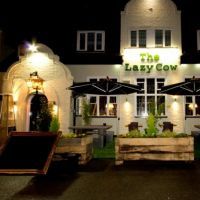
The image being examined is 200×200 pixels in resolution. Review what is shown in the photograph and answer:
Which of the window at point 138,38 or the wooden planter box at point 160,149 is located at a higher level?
the window at point 138,38

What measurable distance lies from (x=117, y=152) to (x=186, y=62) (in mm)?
10763

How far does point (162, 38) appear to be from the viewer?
19078 millimetres

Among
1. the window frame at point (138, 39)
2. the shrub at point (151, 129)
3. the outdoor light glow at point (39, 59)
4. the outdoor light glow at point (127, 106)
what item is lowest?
the shrub at point (151, 129)

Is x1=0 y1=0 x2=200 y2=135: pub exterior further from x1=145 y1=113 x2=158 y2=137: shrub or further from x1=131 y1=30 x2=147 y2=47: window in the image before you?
x1=145 y1=113 x2=158 y2=137: shrub

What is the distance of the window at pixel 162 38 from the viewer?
62.4 ft

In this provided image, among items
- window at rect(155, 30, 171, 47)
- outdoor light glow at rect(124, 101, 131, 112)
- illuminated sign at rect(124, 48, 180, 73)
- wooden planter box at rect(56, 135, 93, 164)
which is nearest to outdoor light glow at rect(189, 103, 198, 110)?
illuminated sign at rect(124, 48, 180, 73)

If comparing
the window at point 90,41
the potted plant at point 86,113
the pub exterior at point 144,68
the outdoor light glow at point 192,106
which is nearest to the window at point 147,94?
the pub exterior at point 144,68

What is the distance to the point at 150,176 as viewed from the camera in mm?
8094

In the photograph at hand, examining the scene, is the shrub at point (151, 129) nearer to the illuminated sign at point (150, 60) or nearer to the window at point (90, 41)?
the illuminated sign at point (150, 60)

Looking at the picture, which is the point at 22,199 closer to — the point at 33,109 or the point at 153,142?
the point at 153,142

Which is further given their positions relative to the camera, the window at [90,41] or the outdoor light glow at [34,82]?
the window at [90,41]

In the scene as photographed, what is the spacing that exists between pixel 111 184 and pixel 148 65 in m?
12.5

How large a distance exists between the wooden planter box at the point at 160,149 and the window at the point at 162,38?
1062 cm

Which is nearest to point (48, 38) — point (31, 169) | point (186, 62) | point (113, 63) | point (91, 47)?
point (91, 47)
